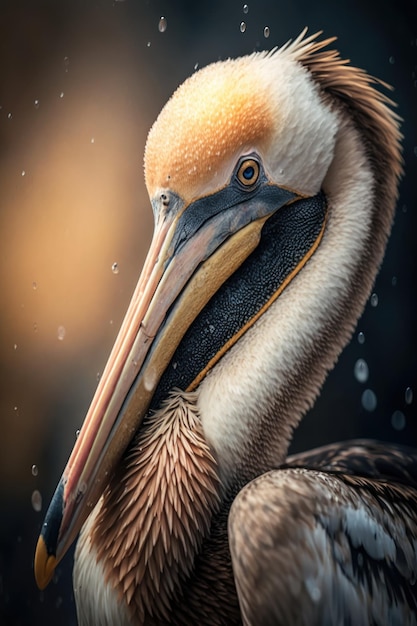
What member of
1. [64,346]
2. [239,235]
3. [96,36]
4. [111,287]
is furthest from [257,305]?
[96,36]

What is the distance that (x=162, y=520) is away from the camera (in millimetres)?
1090

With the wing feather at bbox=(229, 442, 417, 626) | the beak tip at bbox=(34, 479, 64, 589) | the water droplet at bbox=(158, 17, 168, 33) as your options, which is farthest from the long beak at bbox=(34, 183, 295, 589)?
the water droplet at bbox=(158, 17, 168, 33)

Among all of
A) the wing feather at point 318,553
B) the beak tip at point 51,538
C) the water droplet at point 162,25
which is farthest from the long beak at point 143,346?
the water droplet at point 162,25

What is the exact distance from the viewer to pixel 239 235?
3.68 feet

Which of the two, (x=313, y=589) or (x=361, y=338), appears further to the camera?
(x=361, y=338)

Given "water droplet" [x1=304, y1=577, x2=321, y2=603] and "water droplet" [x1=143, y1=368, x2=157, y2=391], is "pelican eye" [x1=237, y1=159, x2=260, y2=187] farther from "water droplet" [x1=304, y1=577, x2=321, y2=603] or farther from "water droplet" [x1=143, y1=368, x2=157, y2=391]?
"water droplet" [x1=304, y1=577, x2=321, y2=603]

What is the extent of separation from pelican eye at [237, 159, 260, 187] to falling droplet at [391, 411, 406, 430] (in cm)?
38

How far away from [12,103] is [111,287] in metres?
0.40

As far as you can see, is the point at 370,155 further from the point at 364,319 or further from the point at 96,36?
the point at 96,36

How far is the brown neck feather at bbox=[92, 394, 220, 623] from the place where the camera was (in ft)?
3.57

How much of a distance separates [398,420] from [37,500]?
590mm

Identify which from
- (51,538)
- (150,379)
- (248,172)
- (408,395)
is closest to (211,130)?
(248,172)

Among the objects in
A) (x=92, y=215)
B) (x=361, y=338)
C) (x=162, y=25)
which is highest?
(x=162, y=25)

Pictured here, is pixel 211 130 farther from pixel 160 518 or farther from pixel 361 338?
pixel 160 518
